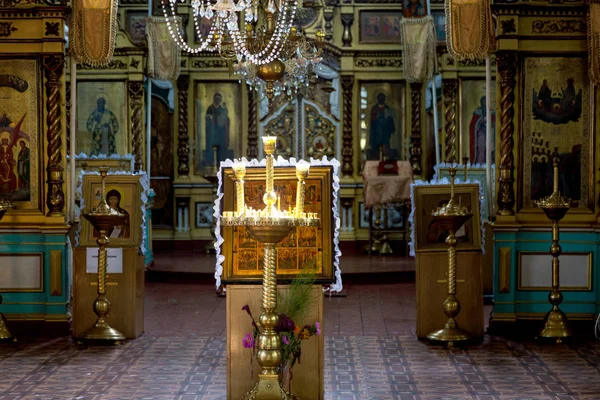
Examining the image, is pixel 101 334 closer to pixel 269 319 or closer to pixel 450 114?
pixel 269 319

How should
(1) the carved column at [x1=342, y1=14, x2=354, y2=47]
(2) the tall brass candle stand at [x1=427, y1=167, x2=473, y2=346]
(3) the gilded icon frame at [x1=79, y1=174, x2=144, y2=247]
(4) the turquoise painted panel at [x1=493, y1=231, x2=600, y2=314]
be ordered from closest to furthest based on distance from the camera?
(2) the tall brass candle stand at [x1=427, y1=167, x2=473, y2=346] < (3) the gilded icon frame at [x1=79, y1=174, x2=144, y2=247] < (4) the turquoise painted panel at [x1=493, y1=231, x2=600, y2=314] < (1) the carved column at [x1=342, y1=14, x2=354, y2=47]

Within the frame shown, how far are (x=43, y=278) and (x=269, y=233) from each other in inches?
160

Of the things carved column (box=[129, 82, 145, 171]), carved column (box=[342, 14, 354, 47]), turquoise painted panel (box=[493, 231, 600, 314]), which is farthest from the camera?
carved column (box=[342, 14, 354, 47])

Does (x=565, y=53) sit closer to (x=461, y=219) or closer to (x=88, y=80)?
(x=461, y=219)

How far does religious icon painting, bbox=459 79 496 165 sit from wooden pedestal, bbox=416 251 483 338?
6409 mm

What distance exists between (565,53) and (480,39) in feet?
2.48

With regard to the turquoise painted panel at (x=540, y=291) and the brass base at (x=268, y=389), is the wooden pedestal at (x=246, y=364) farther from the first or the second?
the turquoise painted panel at (x=540, y=291)

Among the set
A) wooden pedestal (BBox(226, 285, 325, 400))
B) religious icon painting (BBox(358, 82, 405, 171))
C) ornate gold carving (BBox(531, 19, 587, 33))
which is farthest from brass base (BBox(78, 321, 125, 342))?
religious icon painting (BBox(358, 82, 405, 171))

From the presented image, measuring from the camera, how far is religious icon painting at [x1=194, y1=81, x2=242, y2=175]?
637 inches

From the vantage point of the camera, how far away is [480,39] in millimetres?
8945

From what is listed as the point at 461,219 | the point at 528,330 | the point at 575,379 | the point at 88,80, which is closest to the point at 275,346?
the point at 575,379

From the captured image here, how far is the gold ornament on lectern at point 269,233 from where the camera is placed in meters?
5.44

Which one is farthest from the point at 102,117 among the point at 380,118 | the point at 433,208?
the point at 433,208

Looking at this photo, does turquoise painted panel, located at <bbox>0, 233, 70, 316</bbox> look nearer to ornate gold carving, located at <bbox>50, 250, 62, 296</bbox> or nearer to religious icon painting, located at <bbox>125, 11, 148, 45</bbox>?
ornate gold carving, located at <bbox>50, 250, 62, 296</bbox>
